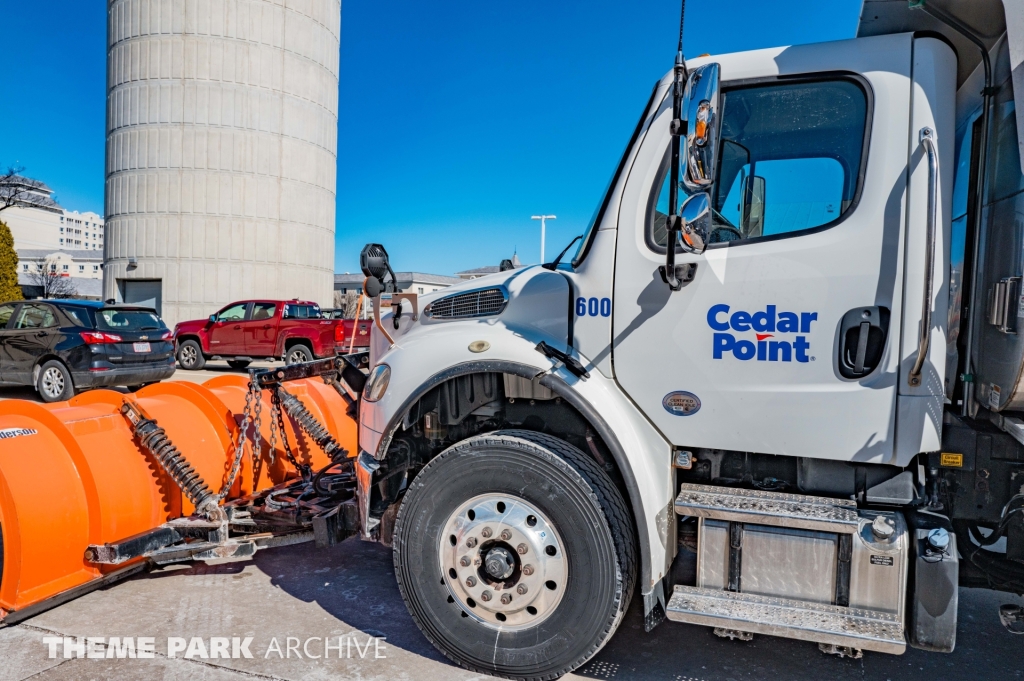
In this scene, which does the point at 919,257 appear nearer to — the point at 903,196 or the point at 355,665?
→ the point at 903,196

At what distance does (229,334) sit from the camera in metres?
17.6

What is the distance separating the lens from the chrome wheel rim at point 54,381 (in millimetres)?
11359

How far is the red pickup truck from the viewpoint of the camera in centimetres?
1697

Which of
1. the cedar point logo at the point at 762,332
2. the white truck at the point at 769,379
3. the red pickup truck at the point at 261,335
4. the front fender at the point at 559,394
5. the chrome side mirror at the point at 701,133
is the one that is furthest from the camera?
the red pickup truck at the point at 261,335

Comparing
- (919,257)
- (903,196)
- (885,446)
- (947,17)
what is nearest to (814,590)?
(885,446)

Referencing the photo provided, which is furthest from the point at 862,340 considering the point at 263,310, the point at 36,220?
the point at 36,220

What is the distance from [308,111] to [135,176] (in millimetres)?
8057

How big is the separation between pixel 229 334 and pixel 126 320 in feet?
18.8

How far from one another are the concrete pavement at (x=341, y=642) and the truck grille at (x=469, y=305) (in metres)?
1.69

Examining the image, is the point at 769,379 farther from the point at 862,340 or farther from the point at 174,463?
the point at 174,463

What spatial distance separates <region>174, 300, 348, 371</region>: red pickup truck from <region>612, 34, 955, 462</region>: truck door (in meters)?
14.5

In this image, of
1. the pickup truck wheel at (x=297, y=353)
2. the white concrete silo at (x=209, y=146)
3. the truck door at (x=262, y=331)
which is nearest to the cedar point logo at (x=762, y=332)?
the pickup truck wheel at (x=297, y=353)

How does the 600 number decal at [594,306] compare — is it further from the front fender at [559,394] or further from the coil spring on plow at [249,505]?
the coil spring on plow at [249,505]

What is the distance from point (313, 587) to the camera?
13.4 feet
